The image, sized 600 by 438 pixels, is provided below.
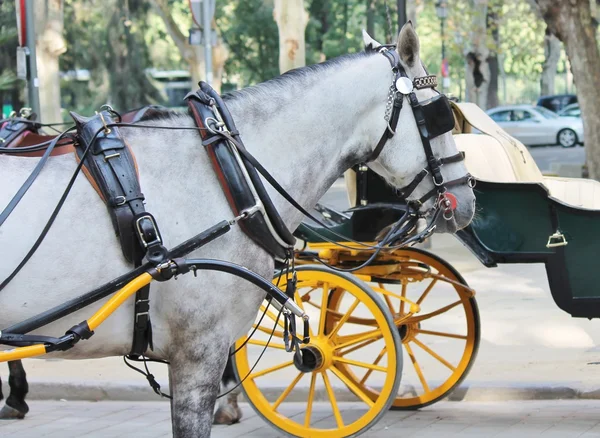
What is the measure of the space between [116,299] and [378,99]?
1313 mm

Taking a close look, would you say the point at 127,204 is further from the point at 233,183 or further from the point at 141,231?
the point at 233,183

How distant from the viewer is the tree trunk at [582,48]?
1420cm

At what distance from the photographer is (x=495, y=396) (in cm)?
628

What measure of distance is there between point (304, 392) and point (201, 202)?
10.3 ft

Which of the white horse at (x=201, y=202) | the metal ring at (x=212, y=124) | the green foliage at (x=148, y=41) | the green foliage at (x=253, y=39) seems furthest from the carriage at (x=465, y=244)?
the green foliage at (x=253, y=39)

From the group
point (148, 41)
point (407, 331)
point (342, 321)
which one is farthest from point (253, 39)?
point (342, 321)

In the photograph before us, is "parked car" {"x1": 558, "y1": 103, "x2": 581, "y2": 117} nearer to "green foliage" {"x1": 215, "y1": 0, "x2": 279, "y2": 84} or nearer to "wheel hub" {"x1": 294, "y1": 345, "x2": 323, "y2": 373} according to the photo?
"green foliage" {"x1": 215, "y1": 0, "x2": 279, "y2": 84}

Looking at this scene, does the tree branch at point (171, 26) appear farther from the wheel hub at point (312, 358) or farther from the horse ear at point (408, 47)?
the horse ear at point (408, 47)

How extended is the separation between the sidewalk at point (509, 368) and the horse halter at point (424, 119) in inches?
93.0

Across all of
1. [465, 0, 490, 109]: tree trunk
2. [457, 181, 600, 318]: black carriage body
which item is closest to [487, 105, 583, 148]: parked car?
[465, 0, 490, 109]: tree trunk

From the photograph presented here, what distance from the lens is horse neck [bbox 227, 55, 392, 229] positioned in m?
3.73

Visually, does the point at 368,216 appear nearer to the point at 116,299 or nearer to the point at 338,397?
the point at 338,397

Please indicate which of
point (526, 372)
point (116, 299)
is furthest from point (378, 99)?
point (526, 372)

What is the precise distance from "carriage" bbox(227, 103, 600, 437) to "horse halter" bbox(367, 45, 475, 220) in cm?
91
